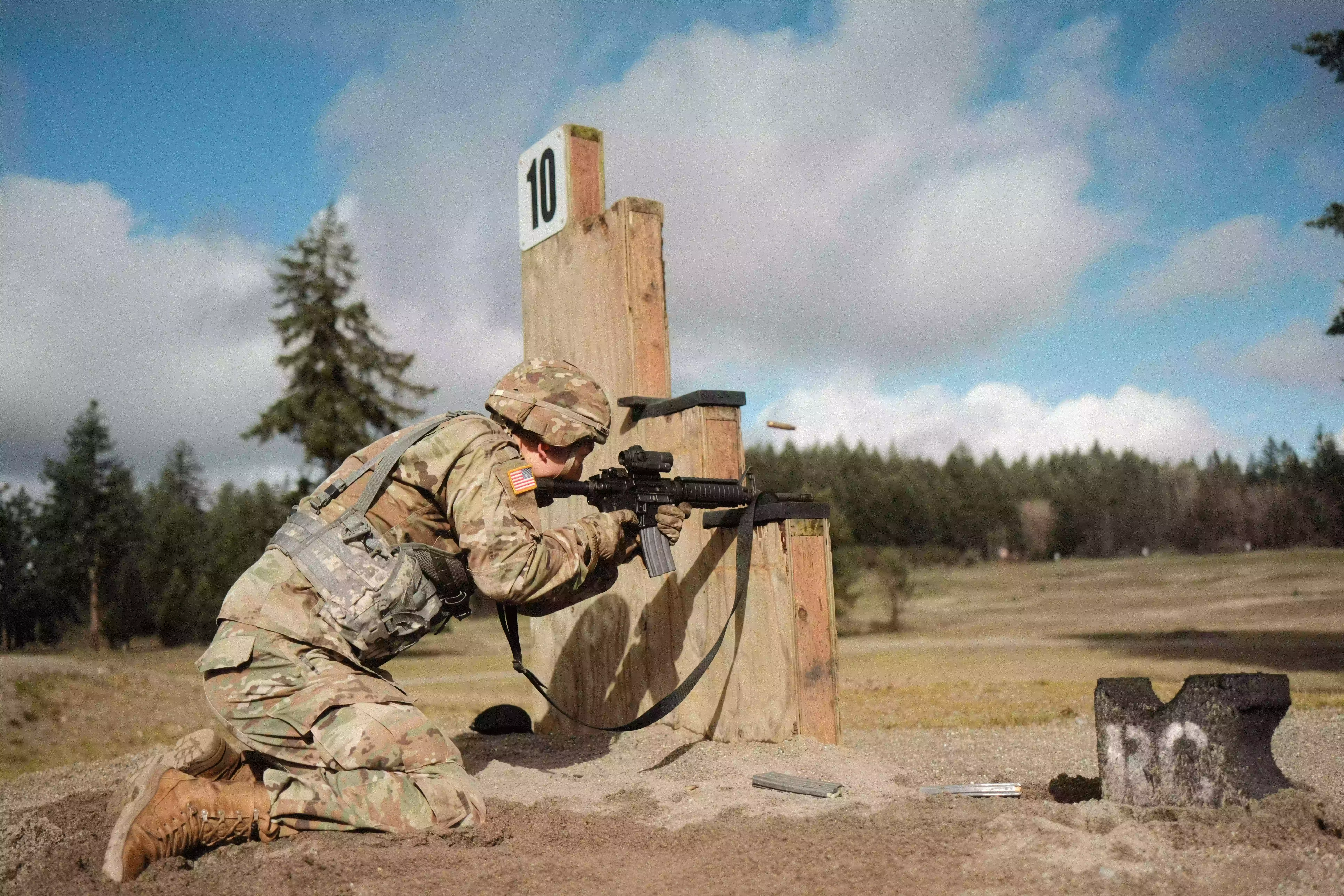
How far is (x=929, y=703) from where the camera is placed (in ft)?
24.7

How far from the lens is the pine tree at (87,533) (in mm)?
36844

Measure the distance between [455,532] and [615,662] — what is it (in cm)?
184

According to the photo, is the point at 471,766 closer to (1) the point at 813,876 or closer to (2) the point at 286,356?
(1) the point at 813,876

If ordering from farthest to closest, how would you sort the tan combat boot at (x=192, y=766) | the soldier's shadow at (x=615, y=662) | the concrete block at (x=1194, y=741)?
the soldier's shadow at (x=615, y=662) → the tan combat boot at (x=192, y=766) → the concrete block at (x=1194, y=741)

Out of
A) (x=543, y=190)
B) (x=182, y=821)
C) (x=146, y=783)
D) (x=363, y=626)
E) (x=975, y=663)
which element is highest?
(x=543, y=190)

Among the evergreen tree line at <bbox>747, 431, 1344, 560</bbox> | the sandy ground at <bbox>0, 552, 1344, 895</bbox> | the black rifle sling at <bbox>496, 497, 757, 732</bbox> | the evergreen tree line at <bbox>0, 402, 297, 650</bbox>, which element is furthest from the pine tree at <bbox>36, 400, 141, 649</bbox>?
the black rifle sling at <bbox>496, 497, 757, 732</bbox>

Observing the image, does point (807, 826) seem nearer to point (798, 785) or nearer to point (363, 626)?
point (798, 785)

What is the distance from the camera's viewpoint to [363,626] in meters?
3.62

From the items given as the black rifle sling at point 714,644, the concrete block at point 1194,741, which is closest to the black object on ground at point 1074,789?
the concrete block at point 1194,741

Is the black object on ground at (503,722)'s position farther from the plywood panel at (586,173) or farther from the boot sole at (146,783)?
the plywood panel at (586,173)

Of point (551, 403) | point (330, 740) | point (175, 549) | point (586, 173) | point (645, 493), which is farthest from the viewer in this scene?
point (175, 549)

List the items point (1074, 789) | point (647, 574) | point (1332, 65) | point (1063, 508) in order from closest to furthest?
point (1074, 789) → point (647, 574) → point (1332, 65) → point (1063, 508)

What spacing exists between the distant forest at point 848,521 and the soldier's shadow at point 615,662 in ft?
39.3

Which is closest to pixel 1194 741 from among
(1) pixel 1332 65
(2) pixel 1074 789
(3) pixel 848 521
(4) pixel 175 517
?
(2) pixel 1074 789
